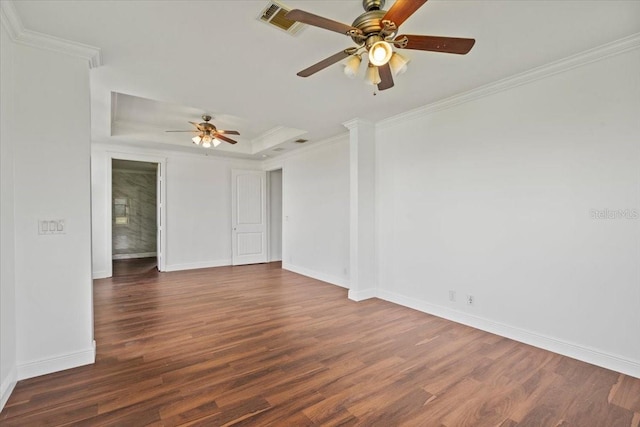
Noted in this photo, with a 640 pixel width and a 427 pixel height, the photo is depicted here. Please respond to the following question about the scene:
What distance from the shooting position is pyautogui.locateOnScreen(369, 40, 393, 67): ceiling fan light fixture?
182 cm

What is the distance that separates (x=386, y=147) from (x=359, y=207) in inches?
37.9

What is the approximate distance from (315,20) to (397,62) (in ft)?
2.36

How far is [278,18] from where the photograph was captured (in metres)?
2.08

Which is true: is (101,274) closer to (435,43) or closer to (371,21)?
(371,21)

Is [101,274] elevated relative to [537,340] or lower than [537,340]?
elevated

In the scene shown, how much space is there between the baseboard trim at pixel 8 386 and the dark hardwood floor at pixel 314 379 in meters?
0.05

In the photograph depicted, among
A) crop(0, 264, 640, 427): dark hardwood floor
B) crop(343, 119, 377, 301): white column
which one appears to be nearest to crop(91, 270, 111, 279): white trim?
crop(0, 264, 640, 427): dark hardwood floor

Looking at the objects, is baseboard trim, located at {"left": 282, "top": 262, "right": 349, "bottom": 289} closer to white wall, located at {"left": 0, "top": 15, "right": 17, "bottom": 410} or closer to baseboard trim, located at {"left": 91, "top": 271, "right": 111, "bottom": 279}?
baseboard trim, located at {"left": 91, "top": 271, "right": 111, "bottom": 279}

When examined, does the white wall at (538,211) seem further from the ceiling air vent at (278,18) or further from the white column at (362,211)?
the ceiling air vent at (278,18)

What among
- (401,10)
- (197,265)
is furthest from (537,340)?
(197,265)

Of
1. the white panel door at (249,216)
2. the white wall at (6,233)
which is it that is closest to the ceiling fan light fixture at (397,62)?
the white wall at (6,233)

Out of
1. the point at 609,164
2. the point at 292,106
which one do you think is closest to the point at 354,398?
the point at 609,164

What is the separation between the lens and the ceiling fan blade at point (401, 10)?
5.05 ft

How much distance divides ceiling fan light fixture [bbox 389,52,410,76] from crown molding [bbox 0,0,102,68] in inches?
94.3
